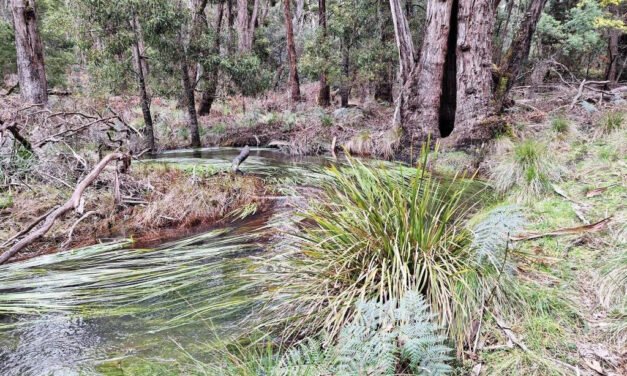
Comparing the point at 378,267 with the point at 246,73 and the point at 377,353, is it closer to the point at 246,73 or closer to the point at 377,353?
the point at 377,353

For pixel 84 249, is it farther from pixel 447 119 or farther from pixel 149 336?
pixel 447 119

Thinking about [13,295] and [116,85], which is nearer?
[13,295]

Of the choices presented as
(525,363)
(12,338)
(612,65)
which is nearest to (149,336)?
(12,338)

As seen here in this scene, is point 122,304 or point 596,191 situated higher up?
point 596,191

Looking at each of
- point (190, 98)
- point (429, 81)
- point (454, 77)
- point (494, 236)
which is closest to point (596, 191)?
point (494, 236)

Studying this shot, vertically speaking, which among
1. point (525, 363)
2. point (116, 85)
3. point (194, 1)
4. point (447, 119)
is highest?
point (194, 1)

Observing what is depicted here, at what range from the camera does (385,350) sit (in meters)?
1.47

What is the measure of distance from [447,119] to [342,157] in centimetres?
224

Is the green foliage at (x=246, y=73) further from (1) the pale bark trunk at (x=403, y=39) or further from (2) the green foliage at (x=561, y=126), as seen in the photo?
(2) the green foliage at (x=561, y=126)

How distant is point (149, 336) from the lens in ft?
7.44

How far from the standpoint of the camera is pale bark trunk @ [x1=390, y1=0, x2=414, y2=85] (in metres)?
7.31

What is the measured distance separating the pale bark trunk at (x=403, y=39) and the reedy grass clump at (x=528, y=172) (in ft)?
11.0

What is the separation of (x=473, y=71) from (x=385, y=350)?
6.15 meters

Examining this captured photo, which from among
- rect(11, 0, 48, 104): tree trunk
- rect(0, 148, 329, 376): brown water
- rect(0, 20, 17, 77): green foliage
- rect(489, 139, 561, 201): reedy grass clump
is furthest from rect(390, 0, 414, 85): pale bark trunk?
rect(0, 20, 17, 77): green foliage
